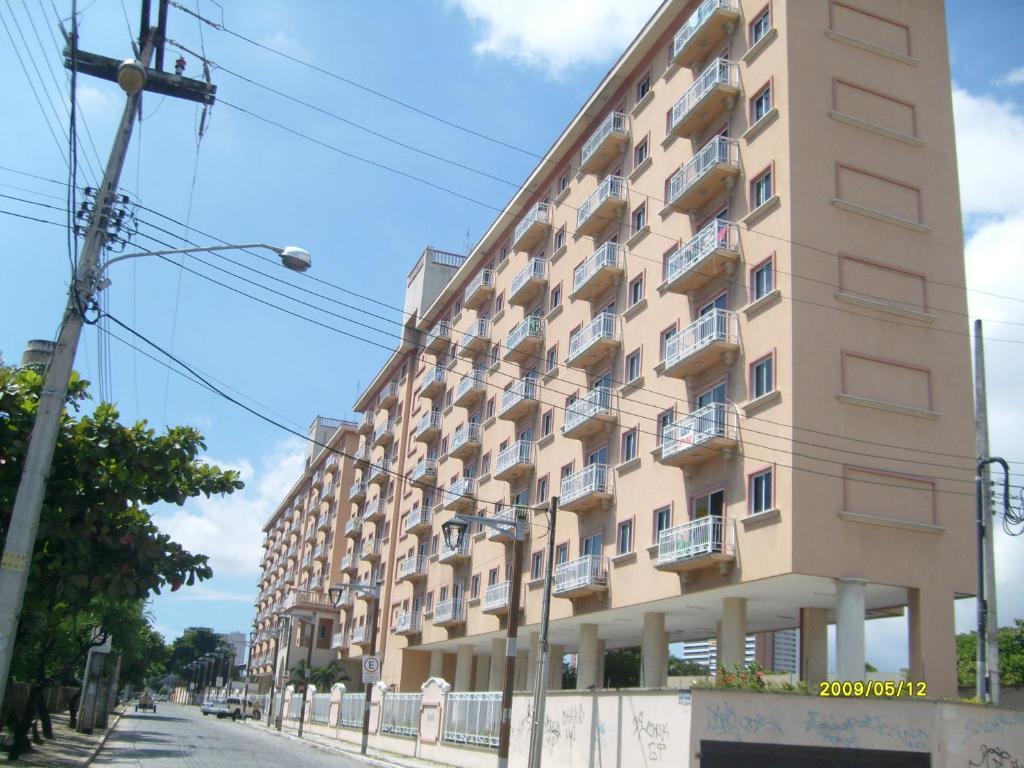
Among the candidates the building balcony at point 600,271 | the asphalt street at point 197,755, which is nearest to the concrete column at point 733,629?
the asphalt street at point 197,755

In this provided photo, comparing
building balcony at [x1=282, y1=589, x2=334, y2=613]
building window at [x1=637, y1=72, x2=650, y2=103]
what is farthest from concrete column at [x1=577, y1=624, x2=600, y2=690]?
building balcony at [x1=282, y1=589, x2=334, y2=613]

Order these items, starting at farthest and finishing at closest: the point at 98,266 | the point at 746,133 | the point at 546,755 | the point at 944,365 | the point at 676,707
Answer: the point at 746,133
the point at 944,365
the point at 546,755
the point at 676,707
the point at 98,266

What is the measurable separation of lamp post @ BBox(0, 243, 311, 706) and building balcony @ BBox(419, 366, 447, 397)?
44478 millimetres

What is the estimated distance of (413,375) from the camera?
227 ft

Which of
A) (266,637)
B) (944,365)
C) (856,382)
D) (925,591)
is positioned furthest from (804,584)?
(266,637)

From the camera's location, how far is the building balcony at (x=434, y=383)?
2344 inches

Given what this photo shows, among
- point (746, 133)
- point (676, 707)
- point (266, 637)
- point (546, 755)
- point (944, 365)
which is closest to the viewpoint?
point (676, 707)

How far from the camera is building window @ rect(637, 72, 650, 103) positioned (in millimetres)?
39781

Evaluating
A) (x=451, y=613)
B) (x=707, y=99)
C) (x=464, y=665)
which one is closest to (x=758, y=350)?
(x=707, y=99)

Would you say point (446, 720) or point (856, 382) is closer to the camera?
point (856, 382)

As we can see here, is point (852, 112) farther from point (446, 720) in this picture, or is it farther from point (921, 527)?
point (446, 720)

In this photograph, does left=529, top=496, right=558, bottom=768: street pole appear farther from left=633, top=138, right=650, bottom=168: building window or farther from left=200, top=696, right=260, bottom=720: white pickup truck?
left=200, top=696, right=260, bottom=720: white pickup truck

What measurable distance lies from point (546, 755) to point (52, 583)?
15.9 meters

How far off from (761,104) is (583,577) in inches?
684
